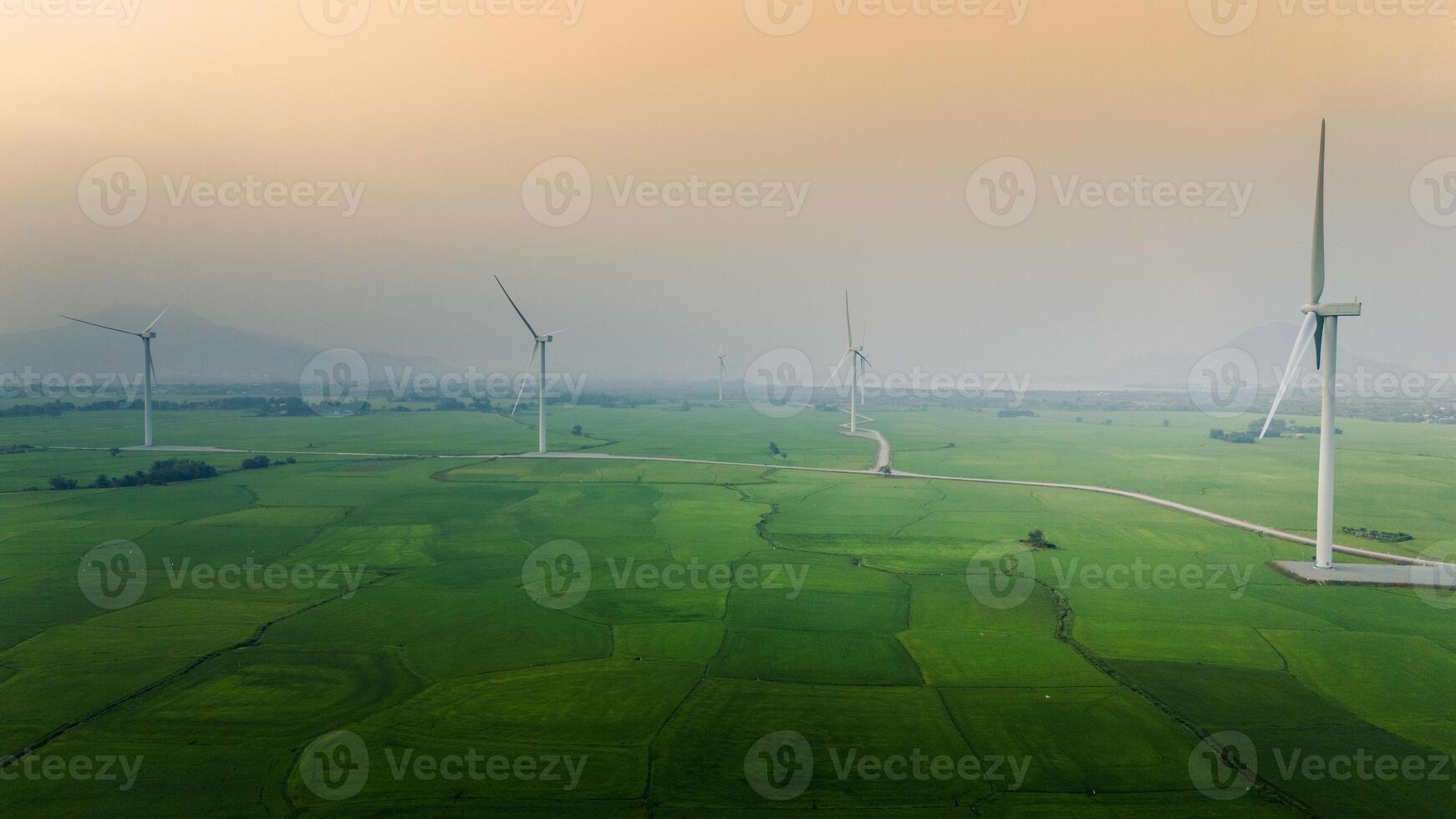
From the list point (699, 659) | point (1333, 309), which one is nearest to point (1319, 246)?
point (1333, 309)

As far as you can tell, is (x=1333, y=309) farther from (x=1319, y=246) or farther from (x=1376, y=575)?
(x=1376, y=575)

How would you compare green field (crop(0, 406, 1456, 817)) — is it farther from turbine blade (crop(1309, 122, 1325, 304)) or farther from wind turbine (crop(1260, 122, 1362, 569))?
turbine blade (crop(1309, 122, 1325, 304))

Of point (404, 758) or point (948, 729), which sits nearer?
point (404, 758)

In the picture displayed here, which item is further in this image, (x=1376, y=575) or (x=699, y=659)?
(x=1376, y=575)

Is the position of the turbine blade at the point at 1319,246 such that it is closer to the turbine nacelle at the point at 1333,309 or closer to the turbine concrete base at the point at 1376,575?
the turbine nacelle at the point at 1333,309

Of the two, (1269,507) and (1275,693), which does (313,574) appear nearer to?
(1275,693)

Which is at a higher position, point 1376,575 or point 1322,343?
point 1322,343

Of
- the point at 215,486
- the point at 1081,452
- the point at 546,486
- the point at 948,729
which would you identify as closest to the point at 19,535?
the point at 215,486

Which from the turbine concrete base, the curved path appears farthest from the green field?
the curved path
